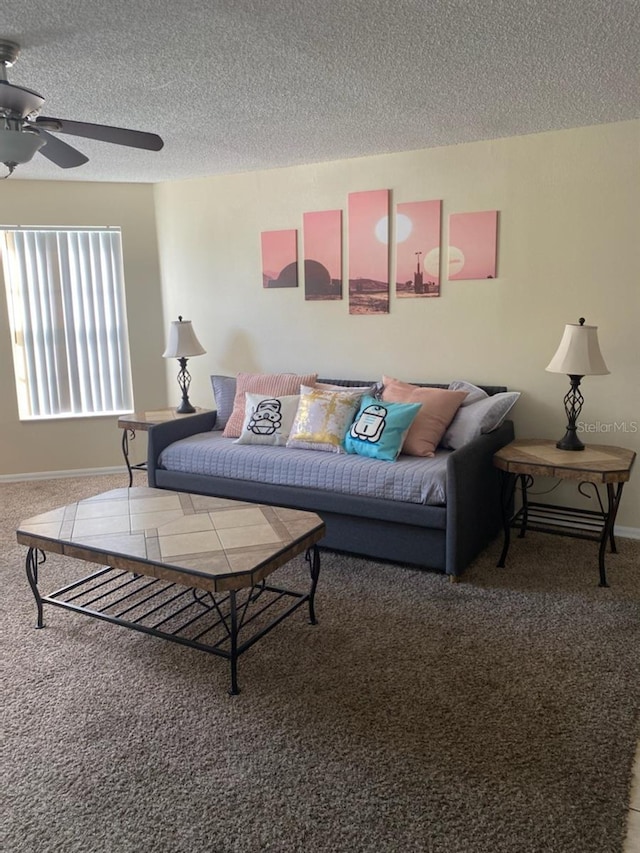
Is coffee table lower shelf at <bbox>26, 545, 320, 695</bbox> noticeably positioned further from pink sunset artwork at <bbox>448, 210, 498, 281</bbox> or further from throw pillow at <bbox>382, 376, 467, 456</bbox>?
pink sunset artwork at <bbox>448, 210, 498, 281</bbox>

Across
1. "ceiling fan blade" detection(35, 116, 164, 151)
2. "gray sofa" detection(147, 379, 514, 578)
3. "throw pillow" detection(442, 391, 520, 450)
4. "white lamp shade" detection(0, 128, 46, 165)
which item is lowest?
"gray sofa" detection(147, 379, 514, 578)

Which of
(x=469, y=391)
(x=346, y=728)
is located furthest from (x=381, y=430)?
(x=346, y=728)

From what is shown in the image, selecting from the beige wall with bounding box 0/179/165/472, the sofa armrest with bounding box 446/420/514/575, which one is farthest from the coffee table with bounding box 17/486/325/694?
the beige wall with bounding box 0/179/165/472

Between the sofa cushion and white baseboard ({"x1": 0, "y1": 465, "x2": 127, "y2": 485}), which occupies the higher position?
the sofa cushion

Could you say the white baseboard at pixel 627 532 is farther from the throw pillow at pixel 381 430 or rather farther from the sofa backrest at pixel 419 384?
the throw pillow at pixel 381 430

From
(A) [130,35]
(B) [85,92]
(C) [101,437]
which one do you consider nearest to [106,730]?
(A) [130,35]

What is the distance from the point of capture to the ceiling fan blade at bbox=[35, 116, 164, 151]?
2.26 metres

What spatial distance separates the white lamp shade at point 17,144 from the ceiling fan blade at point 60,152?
8.4 inches

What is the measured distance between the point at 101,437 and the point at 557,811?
4318 millimetres

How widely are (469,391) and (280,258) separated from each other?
1697 millimetres

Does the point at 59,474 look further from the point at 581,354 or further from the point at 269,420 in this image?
the point at 581,354

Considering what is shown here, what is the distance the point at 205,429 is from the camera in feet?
14.2

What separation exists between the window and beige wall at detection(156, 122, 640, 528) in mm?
761

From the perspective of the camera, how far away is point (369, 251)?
13.5 ft
